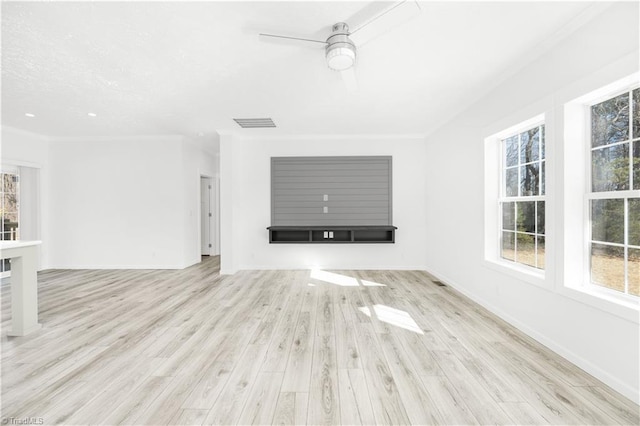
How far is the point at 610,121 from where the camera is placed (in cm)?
202

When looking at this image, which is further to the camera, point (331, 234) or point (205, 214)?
point (205, 214)

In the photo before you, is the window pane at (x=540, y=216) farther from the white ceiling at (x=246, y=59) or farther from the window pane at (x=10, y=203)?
the window pane at (x=10, y=203)

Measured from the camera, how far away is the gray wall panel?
541 centimetres

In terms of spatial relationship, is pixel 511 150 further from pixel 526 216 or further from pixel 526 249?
pixel 526 249

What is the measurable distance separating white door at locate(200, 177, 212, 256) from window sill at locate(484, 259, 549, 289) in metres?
6.24

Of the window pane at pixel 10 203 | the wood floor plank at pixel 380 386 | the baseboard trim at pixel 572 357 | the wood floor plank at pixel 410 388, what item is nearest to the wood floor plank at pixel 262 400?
the wood floor plank at pixel 380 386

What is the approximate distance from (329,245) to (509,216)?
315cm

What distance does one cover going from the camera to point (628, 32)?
68.7 inches

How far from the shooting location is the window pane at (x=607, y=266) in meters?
1.94

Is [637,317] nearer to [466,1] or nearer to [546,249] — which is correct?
[546,249]

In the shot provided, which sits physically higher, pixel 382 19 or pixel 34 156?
pixel 382 19

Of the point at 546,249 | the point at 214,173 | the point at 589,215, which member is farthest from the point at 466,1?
the point at 214,173

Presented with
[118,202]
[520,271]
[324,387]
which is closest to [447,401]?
[324,387]

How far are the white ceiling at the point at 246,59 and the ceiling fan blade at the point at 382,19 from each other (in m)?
0.02
